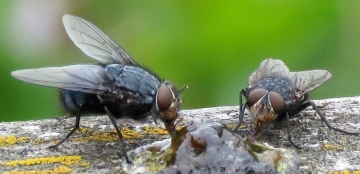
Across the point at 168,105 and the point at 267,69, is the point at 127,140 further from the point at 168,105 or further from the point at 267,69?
the point at 267,69

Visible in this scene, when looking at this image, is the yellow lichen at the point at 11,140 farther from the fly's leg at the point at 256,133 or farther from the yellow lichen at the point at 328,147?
the yellow lichen at the point at 328,147

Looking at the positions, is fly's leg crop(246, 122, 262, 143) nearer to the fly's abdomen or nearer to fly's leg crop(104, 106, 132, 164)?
fly's leg crop(104, 106, 132, 164)

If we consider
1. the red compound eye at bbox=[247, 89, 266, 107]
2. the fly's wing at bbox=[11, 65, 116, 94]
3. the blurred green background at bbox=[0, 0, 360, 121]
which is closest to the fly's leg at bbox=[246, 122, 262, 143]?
the red compound eye at bbox=[247, 89, 266, 107]

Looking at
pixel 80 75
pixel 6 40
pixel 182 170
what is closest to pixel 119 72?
pixel 80 75

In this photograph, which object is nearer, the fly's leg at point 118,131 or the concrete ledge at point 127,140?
the concrete ledge at point 127,140

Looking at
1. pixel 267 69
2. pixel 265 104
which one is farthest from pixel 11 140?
pixel 267 69

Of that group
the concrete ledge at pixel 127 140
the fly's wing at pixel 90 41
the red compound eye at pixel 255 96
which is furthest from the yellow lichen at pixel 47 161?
the fly's wing at pixel 90 41
